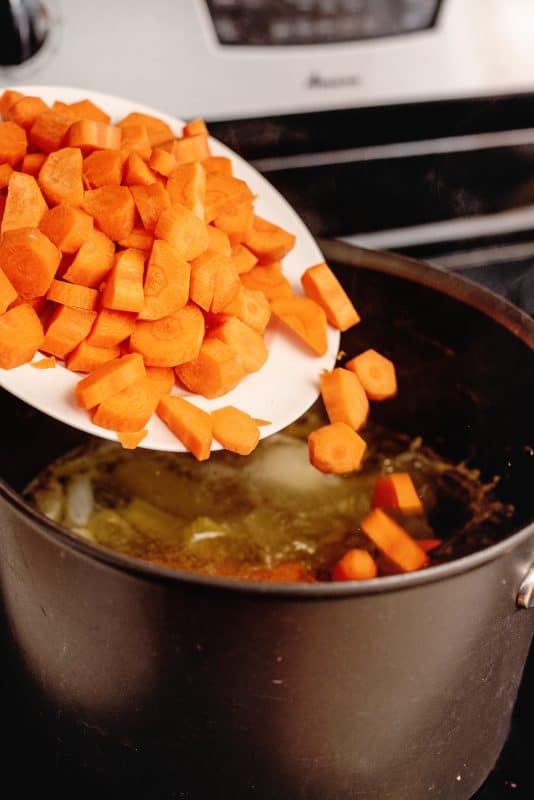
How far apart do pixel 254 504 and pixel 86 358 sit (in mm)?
511

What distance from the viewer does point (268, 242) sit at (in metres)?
1.24

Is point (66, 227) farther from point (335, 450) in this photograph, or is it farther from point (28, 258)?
point (335, 450)

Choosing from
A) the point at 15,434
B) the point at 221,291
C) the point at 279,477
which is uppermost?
the point at 221,291

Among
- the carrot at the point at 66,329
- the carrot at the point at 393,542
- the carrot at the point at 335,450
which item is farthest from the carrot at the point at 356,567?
the carrot at the point at 66,329

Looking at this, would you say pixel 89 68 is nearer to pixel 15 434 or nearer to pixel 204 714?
pixel 15 434

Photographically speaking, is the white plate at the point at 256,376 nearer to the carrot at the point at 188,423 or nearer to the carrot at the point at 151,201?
the carrot at the point at 188,423

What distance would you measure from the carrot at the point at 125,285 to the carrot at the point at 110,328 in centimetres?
1

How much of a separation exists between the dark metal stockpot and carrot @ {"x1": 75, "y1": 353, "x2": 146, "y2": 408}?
6.4 inches

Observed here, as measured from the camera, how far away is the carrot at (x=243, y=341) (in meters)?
1.16

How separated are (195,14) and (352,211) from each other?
0.42 m

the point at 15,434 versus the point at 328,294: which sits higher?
the point at 328,294

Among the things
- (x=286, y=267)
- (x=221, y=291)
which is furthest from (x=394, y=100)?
(x=221, y=291)

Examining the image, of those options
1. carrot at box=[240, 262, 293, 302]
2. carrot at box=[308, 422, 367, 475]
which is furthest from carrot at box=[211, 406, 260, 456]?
carrot at box=[240, 262, 293, 302]

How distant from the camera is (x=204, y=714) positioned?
922 mm
